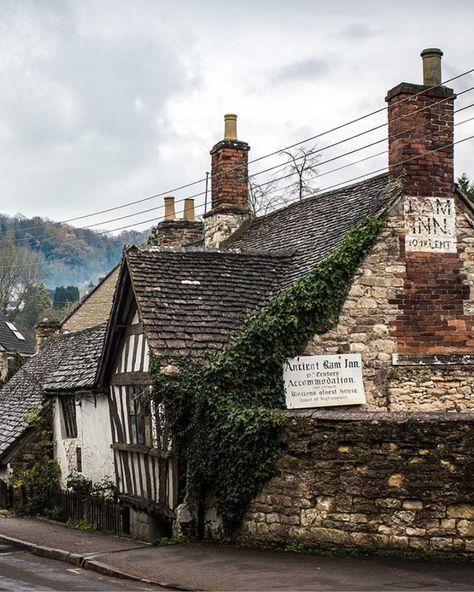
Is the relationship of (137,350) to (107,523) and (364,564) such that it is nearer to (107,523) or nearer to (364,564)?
(107,523)

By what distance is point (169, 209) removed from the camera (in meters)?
31.8

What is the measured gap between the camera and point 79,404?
782 inches

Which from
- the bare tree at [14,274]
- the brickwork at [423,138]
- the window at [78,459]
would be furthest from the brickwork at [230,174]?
the bare tree at [14,274]

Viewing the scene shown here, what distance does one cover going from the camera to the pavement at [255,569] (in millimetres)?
10219

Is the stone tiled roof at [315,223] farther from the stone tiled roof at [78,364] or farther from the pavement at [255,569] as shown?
the pavement at [255,569]

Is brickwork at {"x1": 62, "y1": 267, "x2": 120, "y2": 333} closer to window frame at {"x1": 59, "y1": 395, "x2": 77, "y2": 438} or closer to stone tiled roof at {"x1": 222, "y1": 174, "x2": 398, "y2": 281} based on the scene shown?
stone tiled roof at {"x1": 222, "y1": 174, "x2": 398, "y2": 281}

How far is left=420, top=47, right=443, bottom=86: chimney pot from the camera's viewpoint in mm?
17297

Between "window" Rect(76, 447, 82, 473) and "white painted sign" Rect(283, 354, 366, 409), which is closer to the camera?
"white painted sign" Rect(283, 354, 366, 409)

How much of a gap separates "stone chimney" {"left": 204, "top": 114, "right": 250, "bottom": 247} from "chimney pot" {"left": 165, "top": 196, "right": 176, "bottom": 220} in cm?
686

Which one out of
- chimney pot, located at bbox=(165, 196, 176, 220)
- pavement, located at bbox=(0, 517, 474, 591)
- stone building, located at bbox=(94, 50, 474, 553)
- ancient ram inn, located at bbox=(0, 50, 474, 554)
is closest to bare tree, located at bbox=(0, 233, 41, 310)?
chimney pot, located at bbox=(165, 196, 176, 220)

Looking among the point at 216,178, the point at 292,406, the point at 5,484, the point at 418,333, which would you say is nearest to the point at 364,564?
the point at 292,406

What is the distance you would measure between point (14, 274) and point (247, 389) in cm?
6693

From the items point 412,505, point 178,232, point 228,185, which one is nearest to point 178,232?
point 178,232

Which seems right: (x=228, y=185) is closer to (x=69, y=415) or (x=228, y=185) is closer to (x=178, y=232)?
(x=178, y=232)
